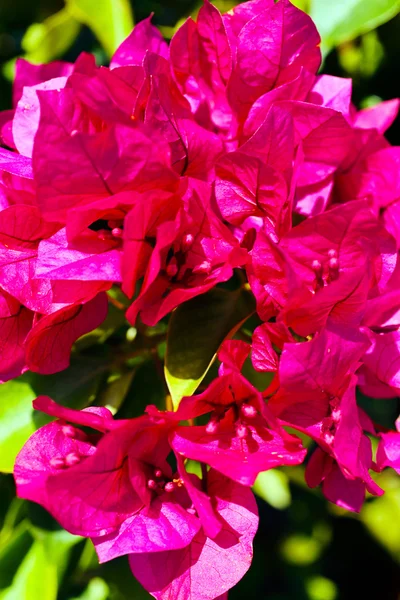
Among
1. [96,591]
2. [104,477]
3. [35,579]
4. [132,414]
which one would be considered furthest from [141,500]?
[96,591]

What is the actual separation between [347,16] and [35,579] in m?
0.81

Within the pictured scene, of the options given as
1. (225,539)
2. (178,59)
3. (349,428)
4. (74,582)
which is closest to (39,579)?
(74,582)

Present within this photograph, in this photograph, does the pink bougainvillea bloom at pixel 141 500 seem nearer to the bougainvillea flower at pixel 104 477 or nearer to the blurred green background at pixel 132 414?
the bougainvillea flower at pixel 104 477

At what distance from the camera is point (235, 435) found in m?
0.52

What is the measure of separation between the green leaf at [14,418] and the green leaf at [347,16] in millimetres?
557

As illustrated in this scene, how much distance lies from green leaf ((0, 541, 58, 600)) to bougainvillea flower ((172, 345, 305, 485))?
39 centimetres

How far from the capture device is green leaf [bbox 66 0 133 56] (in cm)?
82

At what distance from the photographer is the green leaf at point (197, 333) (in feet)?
1.78

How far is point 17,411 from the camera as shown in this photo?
2.29 feet

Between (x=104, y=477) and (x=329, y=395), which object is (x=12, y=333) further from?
(x=329, y=395)

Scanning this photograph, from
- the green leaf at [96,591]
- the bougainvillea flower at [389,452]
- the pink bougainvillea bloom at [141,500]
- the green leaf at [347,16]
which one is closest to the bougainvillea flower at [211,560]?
the pink bougainvillea bloom at [141,500]

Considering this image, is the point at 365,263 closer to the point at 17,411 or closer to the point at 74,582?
the point at 17,411

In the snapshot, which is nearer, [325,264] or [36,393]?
[325,264]

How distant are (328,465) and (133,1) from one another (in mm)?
732
